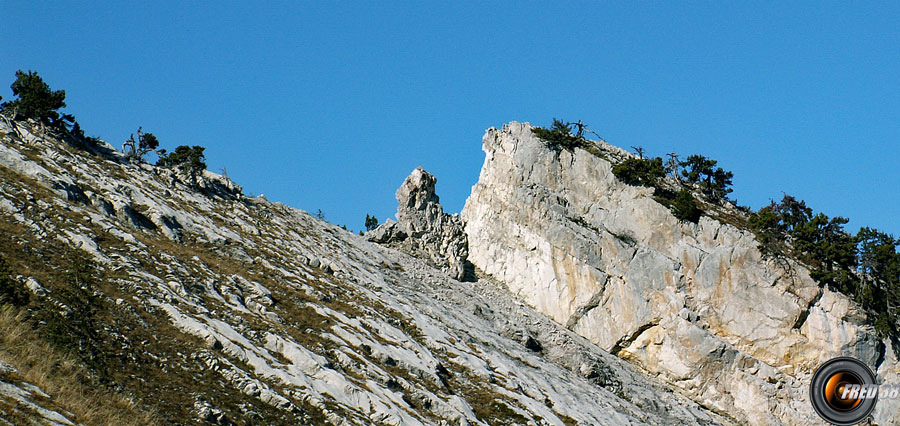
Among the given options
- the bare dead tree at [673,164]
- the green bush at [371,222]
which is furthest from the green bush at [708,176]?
the green bush at [371,222]

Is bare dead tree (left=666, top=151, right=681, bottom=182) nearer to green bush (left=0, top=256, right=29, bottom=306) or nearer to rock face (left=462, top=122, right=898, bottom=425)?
rock face (left=462, top=122, right=898, bottom=425)

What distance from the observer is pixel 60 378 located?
26.9m

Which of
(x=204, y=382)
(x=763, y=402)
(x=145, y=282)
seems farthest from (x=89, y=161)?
(x=763, y=402)

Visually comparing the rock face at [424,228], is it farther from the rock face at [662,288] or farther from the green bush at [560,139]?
the green bush at [560,139]

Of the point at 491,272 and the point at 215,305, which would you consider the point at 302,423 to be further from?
the point at 491,272

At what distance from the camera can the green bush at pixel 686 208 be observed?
74188 mm

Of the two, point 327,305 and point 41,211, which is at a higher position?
point 327,305

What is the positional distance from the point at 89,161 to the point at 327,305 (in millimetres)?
32853

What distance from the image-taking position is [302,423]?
3275 cm

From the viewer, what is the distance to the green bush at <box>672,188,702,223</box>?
243 feet

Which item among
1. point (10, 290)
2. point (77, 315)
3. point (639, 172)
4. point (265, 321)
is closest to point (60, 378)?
point (77, 315)

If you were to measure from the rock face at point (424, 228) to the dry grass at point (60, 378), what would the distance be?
2185 inches

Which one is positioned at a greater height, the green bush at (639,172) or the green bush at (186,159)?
the green bush at (639,172)

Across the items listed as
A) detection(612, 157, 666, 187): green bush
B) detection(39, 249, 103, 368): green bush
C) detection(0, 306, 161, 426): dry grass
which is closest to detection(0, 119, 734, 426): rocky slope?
detection(39, 249, 103, 368): green bush
